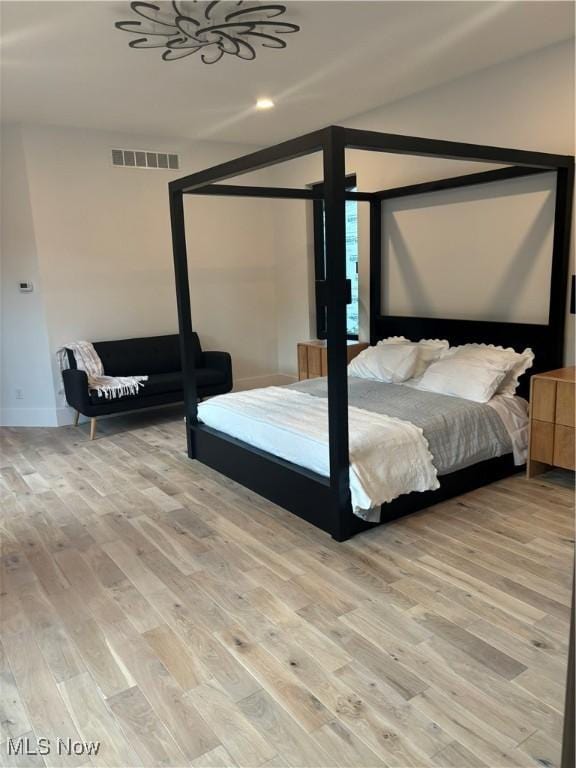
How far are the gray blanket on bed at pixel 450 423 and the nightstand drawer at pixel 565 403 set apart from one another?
1.18ft

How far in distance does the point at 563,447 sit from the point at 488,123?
2.41m

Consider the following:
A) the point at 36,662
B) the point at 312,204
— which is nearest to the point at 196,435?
the point at 36,662

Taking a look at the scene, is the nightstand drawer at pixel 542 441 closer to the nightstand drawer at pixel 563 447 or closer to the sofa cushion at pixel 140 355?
the nightstand drawer at pixel 563 447

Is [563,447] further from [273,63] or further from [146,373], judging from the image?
[146,373]

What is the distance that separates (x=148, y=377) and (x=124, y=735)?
378 cm

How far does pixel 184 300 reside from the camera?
4031 millimetres

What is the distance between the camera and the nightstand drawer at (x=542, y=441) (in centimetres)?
346

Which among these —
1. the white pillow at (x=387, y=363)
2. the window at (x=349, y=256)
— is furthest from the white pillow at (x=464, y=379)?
the window at (x=349, y=256)

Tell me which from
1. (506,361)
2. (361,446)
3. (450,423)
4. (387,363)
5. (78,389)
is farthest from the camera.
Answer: (78,389)

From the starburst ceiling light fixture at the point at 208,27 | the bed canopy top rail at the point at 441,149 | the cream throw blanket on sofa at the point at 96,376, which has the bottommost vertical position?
the cream throw blanket on sofa at the point at 96,376

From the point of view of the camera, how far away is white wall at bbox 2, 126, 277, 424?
5160mm

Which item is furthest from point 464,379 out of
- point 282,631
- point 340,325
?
point 282,631

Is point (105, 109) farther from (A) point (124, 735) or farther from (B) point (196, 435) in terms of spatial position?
(A) point (124, 735)

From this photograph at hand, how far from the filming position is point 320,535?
9.98 feet
